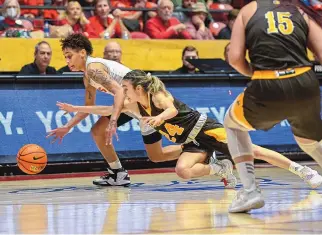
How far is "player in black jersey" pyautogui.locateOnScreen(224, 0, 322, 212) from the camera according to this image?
6562mm

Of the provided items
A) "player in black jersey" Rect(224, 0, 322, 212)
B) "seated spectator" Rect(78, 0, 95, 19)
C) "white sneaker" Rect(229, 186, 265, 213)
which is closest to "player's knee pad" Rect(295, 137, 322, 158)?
"player in black jersey" Rect(224, 0, 322, 212)

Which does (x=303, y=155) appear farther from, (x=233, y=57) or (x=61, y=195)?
(x=233, y=57)

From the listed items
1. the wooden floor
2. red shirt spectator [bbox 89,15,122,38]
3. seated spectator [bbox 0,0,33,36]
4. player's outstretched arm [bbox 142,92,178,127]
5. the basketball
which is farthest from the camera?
red shirt spectator [bbox 89,15,122,38]

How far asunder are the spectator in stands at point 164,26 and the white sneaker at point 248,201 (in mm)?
9127

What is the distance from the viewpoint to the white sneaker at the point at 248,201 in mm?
7016

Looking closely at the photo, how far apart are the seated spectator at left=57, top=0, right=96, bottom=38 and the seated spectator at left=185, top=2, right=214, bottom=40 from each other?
2.10 m

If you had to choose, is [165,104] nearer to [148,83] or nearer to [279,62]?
[148,83]

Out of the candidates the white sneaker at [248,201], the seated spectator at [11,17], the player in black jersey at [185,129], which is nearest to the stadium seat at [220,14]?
the seated spectator at [11,17]

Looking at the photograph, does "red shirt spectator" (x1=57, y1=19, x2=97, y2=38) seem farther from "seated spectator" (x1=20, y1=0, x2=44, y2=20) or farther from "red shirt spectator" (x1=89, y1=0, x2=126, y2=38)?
"seated spectator" (x1=20, y1=0, x2=44, y2=20)

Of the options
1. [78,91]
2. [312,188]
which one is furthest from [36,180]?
[312,188]

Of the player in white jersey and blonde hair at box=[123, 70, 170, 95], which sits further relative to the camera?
the player in white jersey

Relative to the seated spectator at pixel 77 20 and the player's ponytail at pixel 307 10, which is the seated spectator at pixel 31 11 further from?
the player's ponytail at pixel 307 10

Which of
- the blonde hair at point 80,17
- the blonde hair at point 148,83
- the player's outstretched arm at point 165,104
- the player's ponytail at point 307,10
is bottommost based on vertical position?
the player's outstretched arm at point 165,104

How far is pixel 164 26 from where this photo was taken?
52.9ft
